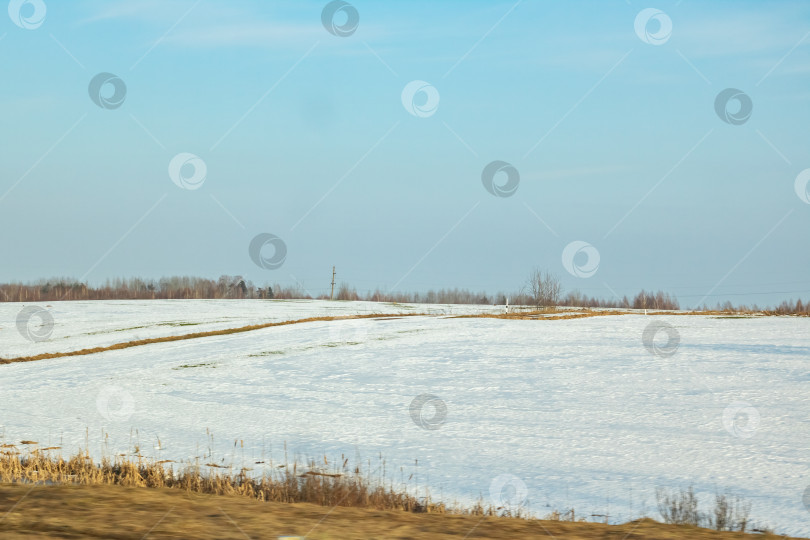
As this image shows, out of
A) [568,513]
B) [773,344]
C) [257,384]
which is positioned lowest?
[568,513]

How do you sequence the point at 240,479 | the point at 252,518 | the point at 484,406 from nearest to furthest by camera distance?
the point at 252,518 < the point at 240,479 < the point at 484,406

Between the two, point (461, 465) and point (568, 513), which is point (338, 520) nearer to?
point (568, 513)

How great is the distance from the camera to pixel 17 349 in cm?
3334

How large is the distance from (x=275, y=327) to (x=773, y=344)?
21.6 m

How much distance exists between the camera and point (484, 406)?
19016mm

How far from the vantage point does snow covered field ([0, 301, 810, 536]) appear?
12492 millimetres

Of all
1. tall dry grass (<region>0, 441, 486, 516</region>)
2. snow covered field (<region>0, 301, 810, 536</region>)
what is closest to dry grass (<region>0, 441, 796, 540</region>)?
tall dry grass (<region>0, 441, 486, 516</region>)

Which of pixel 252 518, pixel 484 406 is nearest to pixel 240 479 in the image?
pixel 252 518

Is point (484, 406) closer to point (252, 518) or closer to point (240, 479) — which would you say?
point (240, 479)

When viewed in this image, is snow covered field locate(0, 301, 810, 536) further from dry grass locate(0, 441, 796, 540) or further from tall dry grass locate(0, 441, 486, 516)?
dry grass locate(0, 441, 796, 540)

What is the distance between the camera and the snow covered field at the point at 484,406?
12.5 m

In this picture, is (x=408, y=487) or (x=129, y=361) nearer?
(x=408, y=487)

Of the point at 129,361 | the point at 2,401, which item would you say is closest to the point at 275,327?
the point at 129,361

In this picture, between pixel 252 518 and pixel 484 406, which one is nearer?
pixel 252 518
